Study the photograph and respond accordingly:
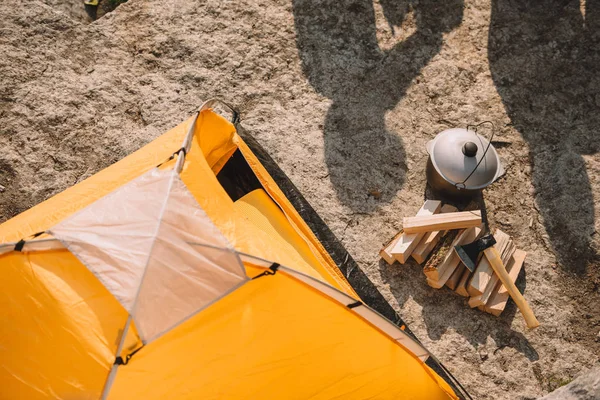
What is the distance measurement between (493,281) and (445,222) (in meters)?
0.59

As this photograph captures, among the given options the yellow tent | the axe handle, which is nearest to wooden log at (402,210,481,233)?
the axe handle

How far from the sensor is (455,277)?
3.87m

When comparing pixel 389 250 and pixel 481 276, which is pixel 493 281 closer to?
pixel 481 276

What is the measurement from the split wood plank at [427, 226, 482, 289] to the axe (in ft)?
0.25

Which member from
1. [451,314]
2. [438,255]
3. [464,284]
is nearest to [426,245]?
[438,255]

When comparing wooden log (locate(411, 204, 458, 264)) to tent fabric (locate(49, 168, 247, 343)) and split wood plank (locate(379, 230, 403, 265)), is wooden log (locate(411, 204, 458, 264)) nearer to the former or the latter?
split wood plank (locate(379, 230, 403, 265))

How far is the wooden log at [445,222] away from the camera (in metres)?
3.80

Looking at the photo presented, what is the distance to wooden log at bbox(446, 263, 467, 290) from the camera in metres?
3.86

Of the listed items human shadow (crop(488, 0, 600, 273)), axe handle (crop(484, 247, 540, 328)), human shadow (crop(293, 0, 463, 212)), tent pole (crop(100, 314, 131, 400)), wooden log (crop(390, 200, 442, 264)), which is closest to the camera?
tent pole (crop(100, 314, 131, 400))

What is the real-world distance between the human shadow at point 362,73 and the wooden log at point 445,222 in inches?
17.2

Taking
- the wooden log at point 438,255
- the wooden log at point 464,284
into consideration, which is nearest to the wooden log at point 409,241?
the wooden log at point 438,255

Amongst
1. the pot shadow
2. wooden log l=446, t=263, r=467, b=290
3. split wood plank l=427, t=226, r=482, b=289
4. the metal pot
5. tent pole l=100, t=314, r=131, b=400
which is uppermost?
the metal pot

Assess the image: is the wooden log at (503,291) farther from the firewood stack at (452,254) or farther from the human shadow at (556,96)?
the human shadow at (556,96)

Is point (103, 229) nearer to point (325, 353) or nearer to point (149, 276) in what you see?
point (149, 276)
